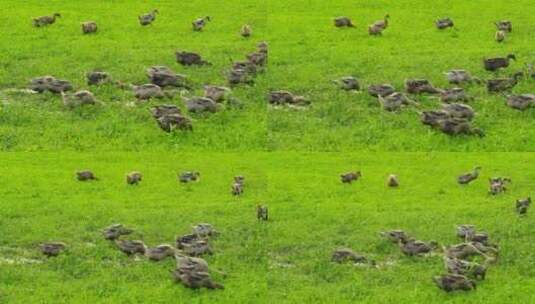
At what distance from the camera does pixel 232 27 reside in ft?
169

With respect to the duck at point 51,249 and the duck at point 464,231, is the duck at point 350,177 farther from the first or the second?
the duck at point 51,249

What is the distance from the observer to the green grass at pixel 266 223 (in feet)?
94.9

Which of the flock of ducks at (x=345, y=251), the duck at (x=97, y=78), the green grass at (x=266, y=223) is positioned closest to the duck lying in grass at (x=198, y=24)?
the duck at (x=97, y=78)

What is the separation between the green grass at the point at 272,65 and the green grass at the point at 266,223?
601 millimetres

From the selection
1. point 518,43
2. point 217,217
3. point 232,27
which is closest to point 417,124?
point 217,217

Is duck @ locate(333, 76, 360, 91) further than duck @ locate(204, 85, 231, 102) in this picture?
Yes

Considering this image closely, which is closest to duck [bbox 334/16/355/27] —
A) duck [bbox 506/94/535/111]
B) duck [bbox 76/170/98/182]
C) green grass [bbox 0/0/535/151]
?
green grass [bbox 0/0/535/151]

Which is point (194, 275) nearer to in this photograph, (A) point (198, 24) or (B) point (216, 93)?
(B) point (216, 93)

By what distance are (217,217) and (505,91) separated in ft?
42.1

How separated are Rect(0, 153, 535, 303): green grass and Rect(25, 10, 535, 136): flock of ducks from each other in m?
1.33

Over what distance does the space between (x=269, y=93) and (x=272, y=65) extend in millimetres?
4067

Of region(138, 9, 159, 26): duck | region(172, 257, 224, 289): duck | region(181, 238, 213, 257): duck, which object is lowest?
region(181, 238, 213, 257): duck

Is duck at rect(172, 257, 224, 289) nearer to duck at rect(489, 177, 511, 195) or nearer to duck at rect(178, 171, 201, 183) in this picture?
duck at rect(178, 171, 201, 183)

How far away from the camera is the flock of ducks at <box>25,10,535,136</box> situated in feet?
125
